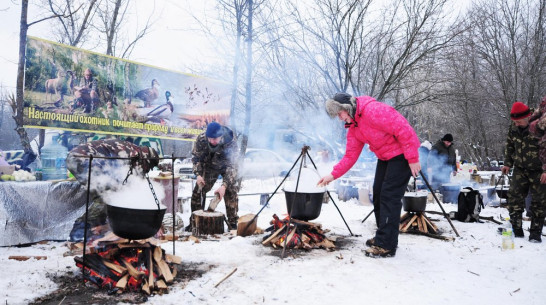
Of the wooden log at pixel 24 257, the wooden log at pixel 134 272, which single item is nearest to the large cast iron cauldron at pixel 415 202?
the wooden log at pixel 134 272

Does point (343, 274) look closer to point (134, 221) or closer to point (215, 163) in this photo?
point (134, 221)

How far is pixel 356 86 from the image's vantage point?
31.5ft

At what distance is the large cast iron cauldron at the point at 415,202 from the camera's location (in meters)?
5.68

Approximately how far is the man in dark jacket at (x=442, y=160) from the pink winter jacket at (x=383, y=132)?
5972 millimetres

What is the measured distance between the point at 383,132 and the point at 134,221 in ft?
9.38

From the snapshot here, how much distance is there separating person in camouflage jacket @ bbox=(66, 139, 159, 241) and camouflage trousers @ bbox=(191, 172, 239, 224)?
1279 millimetres

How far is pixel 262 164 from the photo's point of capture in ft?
43.8

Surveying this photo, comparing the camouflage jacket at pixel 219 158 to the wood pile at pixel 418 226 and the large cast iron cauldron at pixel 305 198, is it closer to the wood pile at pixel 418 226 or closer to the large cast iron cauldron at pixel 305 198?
the large cast iron cauldron at pixel 305 198

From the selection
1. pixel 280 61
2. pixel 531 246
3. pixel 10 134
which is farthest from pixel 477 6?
Answer: pixel 10 134

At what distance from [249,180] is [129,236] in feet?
35.7

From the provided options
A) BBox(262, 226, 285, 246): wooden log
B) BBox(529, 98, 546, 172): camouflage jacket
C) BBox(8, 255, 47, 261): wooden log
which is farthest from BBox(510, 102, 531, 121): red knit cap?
BBox(8, 255, 47, 261): wooden log

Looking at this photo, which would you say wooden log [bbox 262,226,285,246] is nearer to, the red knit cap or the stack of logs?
the stack of logs

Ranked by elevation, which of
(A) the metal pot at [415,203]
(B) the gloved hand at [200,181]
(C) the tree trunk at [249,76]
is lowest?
(A) the metal pot at [415,203]

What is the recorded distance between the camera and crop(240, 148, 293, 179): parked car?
13258mm
